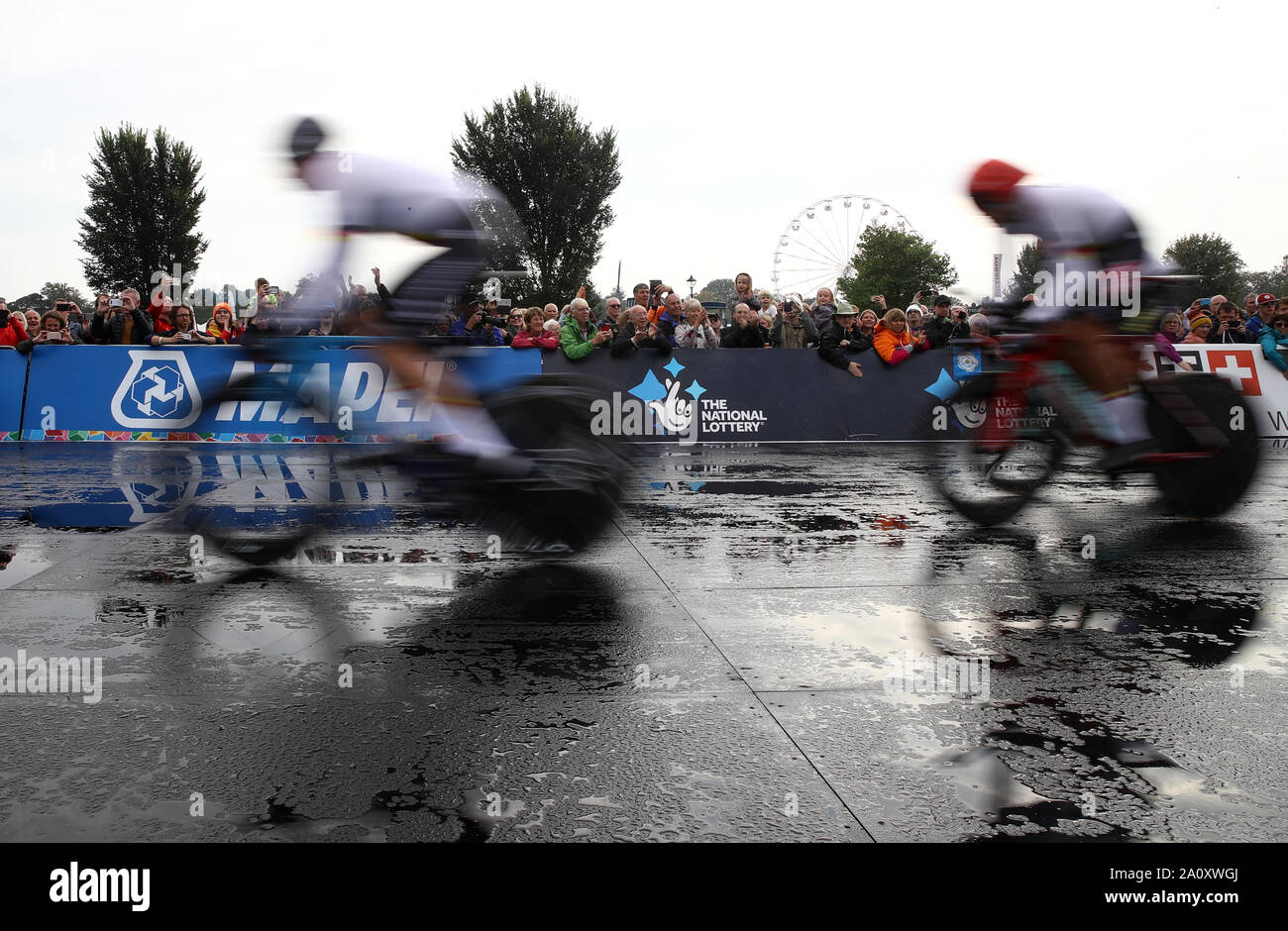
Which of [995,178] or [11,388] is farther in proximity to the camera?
[11,388]

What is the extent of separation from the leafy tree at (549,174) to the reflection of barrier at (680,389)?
36485mm

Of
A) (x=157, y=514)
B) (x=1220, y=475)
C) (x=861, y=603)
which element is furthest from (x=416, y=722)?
(x=1220, y=475)

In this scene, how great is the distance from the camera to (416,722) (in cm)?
331

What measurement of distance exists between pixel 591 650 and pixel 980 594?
195cm

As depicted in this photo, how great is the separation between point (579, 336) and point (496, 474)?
29.9 ft

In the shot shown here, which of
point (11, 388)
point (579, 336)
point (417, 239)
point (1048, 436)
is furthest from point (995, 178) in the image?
point (11, 388)

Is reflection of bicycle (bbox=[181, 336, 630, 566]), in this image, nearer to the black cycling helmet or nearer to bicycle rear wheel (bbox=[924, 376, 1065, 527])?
the black cycling helmet

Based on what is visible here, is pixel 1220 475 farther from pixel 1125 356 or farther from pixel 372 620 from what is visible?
pixel 372 620

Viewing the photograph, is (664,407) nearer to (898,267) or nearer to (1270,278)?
(898,267)

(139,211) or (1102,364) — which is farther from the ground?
(139,211)

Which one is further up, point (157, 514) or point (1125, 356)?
point (1125, 356)

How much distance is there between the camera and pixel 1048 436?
653 cm

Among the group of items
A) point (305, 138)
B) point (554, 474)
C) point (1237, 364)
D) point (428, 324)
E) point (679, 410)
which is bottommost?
point (554, 474)

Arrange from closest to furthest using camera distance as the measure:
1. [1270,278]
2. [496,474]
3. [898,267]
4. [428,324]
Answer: [496,474], [428,324], [898,267], [1270,278]
